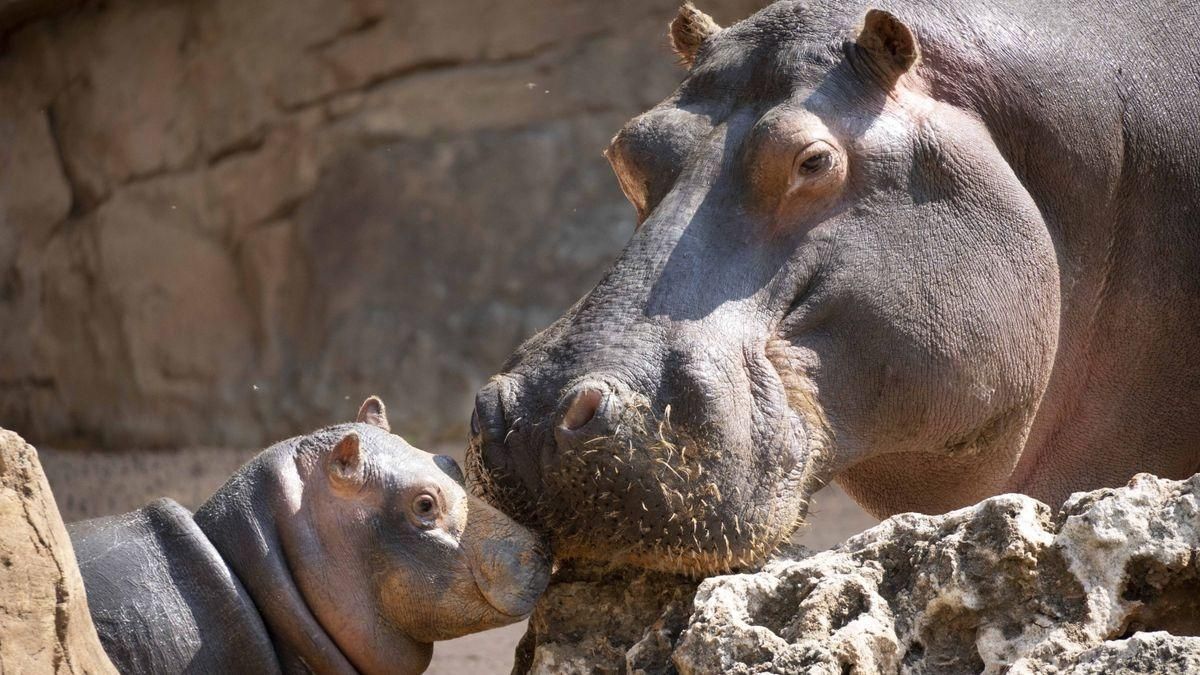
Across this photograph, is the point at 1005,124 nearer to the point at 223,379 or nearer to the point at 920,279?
the point at 920,279

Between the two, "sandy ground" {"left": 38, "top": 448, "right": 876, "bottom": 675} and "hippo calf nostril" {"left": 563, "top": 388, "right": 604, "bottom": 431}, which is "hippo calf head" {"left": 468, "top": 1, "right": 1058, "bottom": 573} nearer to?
"hippo calf nostril" {"left": 563, "top": 388, "right": 604, "bottom": 431}

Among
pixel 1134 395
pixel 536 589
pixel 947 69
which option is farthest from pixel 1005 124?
pixel 536 589

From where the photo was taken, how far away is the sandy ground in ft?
27.2

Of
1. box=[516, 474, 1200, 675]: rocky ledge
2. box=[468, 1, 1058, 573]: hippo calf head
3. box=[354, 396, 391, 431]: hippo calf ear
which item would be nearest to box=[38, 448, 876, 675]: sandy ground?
box=[354, 396, 391, 431]: hippo calf ear

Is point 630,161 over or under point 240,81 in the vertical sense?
over

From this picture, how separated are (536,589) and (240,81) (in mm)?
6310

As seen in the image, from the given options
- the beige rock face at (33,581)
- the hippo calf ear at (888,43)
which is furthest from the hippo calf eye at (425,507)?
the hippo calf ear at (888,43)

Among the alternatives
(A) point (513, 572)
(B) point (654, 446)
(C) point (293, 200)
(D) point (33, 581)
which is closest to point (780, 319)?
(B) point (654, 446)

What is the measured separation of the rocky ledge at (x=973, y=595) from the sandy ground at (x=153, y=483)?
17.0 feet

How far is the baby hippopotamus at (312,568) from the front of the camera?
355 centimetres

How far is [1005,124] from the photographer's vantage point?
378 centimetres

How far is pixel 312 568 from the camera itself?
149 inches

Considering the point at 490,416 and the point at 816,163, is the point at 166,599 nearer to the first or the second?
the point at 490,416

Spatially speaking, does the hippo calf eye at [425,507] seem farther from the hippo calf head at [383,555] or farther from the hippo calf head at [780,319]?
the hippo calf head at [780,319]
